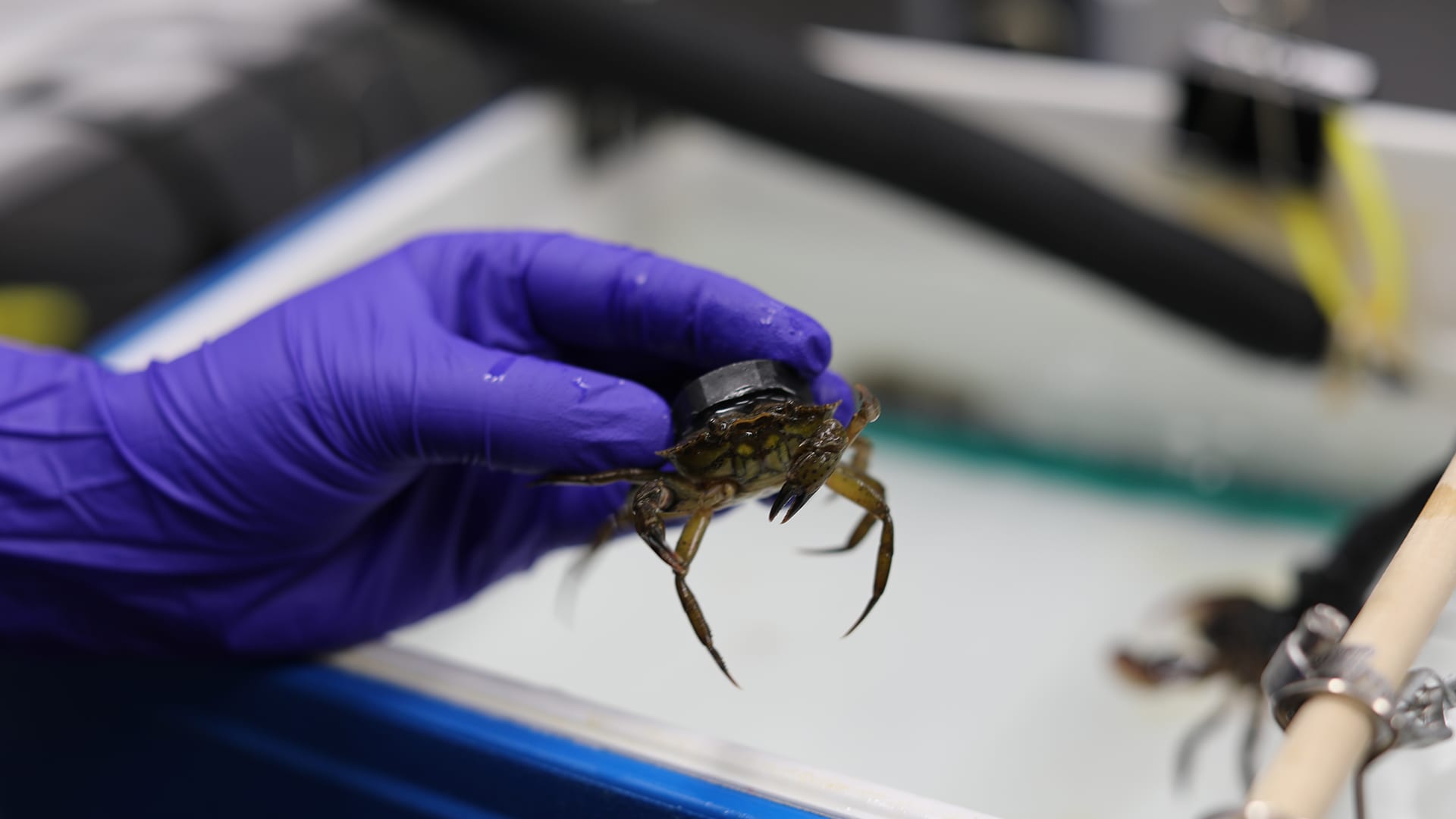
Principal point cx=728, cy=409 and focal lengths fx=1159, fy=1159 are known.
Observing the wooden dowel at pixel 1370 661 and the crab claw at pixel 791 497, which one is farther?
the crab claw at pixel 791 497

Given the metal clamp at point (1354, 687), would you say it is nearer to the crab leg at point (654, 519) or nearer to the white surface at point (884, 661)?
the white surface at point (884, 661)

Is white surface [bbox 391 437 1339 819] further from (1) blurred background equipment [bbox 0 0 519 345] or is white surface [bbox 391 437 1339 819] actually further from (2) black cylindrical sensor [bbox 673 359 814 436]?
(1) blurred background equipment [bbox 0 0 519 345]

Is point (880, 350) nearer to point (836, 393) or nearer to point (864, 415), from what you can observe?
point (836, 393)

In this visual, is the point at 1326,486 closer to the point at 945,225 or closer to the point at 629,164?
the point at 945,225

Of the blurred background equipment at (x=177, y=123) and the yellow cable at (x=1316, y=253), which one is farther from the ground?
the yellow cable at (x=1316, y=253)

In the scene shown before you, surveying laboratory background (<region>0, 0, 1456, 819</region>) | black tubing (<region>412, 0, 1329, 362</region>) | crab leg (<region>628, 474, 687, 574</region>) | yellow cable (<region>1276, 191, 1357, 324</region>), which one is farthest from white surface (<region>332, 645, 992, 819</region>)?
yellow cable (<region>1276, 191, 1357, 324</region>)

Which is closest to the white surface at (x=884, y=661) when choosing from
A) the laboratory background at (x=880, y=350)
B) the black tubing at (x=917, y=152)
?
the laboratory background at (x=880, y=350)

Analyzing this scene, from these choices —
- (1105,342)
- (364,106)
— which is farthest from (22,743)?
(1105,342)

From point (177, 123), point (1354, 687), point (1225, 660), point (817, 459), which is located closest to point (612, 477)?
point (817, 459)
